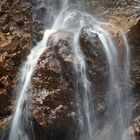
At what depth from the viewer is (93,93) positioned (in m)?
7.18

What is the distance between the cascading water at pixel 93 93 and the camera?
706 centimetres

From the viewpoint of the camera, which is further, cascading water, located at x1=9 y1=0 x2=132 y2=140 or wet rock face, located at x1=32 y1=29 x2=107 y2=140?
cascading water, located at x1=9 y1=0 x2=132 y2=140

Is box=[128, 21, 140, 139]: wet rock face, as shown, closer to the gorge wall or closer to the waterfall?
the gorge wall

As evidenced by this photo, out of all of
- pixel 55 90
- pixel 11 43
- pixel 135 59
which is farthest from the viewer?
pixel 11 43

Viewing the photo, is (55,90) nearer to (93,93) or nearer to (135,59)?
(93,93)

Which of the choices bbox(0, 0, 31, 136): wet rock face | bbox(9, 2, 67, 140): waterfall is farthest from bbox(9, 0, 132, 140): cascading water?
bbox(0, 0, 31, 136): wet rock face

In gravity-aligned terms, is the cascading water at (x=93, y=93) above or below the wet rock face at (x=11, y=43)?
below

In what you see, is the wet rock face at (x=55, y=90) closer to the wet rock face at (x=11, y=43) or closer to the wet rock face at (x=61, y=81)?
the wet rock face at (x=61, y=81)

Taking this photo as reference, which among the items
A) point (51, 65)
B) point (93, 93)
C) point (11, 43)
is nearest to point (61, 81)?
point (51, 65)

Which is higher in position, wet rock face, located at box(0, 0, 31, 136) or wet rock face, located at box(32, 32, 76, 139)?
wet rock face, located at box(0, 0, 31, 136)

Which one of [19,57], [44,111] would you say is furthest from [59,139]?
[19,57]

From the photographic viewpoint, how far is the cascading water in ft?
23.2

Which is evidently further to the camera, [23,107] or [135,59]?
[135,59]

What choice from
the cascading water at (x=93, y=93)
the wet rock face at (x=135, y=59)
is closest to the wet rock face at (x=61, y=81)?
the cascading water at (x=93, y=93)
